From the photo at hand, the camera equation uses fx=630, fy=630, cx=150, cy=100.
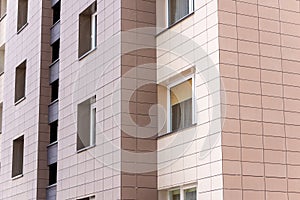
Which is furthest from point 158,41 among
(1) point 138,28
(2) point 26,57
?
(2) point 26,57

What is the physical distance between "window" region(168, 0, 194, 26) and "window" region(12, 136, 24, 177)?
9433mm

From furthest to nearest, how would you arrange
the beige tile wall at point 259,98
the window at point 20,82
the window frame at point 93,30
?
the window at point 20,82 < the window frame at point 93,30 < the beige tile wall at point 259,98

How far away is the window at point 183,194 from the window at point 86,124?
320 cm

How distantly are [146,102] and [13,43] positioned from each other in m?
10.8

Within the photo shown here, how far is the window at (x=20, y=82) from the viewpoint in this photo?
22641 millimetres

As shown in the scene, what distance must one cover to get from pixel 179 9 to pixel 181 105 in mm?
2292

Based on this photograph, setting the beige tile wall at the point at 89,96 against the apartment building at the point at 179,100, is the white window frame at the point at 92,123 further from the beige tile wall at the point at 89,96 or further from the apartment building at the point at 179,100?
the beige tile wall at the point at 89,96

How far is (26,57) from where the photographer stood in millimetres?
21953

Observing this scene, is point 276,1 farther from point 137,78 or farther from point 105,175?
point 105,175

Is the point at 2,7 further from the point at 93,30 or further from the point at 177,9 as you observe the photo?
the point at 177,9

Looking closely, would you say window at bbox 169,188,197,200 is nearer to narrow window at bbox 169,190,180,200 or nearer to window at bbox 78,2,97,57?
narrow window at bbox 169,190,180,200

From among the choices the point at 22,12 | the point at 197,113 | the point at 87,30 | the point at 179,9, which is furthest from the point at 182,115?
the point at 22,12

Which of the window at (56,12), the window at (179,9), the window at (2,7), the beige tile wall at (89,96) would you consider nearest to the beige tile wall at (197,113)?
the window at (179,9)

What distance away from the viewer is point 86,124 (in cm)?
1636
